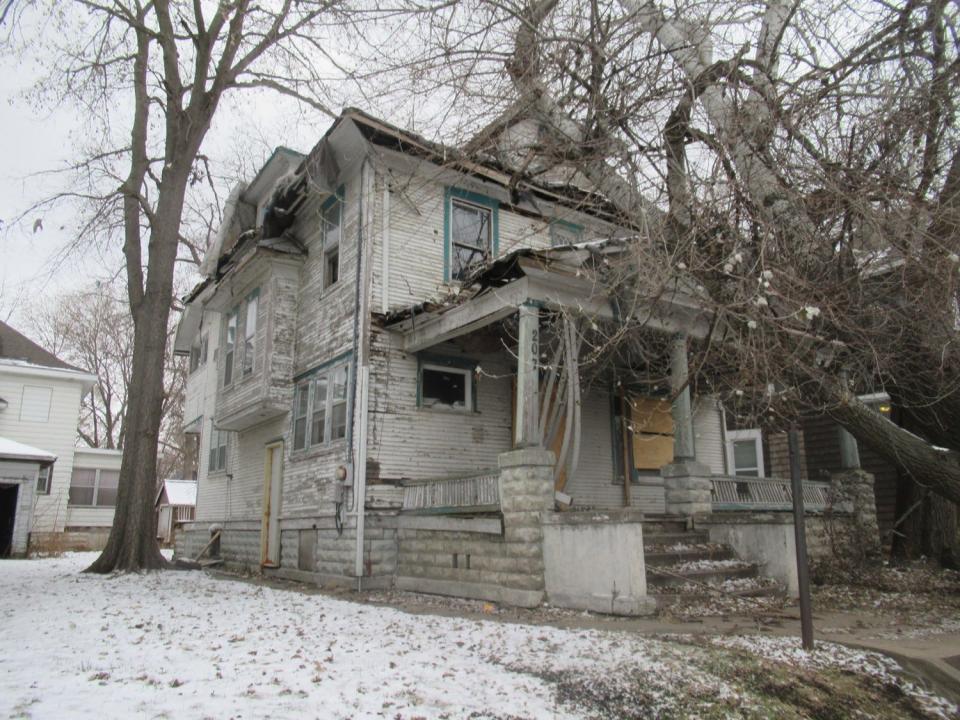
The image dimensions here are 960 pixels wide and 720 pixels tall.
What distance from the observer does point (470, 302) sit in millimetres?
10242

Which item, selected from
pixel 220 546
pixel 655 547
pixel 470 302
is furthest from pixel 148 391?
pixel 655 547

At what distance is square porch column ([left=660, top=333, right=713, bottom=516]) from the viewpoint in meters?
10.3

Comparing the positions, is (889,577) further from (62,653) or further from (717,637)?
(62,653)

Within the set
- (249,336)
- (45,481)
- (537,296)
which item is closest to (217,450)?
(249,336)

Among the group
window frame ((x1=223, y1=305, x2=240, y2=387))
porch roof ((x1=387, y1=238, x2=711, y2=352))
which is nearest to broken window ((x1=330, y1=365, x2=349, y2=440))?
porch roof ((x1=387, y1=238, x2=711, y2=352))

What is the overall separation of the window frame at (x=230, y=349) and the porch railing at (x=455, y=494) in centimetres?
631

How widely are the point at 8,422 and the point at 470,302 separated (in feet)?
72.4

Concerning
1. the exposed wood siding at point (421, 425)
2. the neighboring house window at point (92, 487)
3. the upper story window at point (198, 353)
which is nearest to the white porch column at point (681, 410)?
the exposed wood siding at point (421, 425)

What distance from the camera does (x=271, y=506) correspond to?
14.0m

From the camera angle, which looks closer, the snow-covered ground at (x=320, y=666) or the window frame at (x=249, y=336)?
the snow-covered ground at (x=320, y=666)

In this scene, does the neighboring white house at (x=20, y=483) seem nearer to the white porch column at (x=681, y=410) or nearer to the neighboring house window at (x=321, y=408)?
the neighboring house window at (x=321, y=408)

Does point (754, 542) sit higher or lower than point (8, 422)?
lower

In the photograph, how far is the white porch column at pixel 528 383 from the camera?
893 centimetres

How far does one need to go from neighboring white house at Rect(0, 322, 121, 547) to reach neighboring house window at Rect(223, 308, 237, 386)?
512 inches
